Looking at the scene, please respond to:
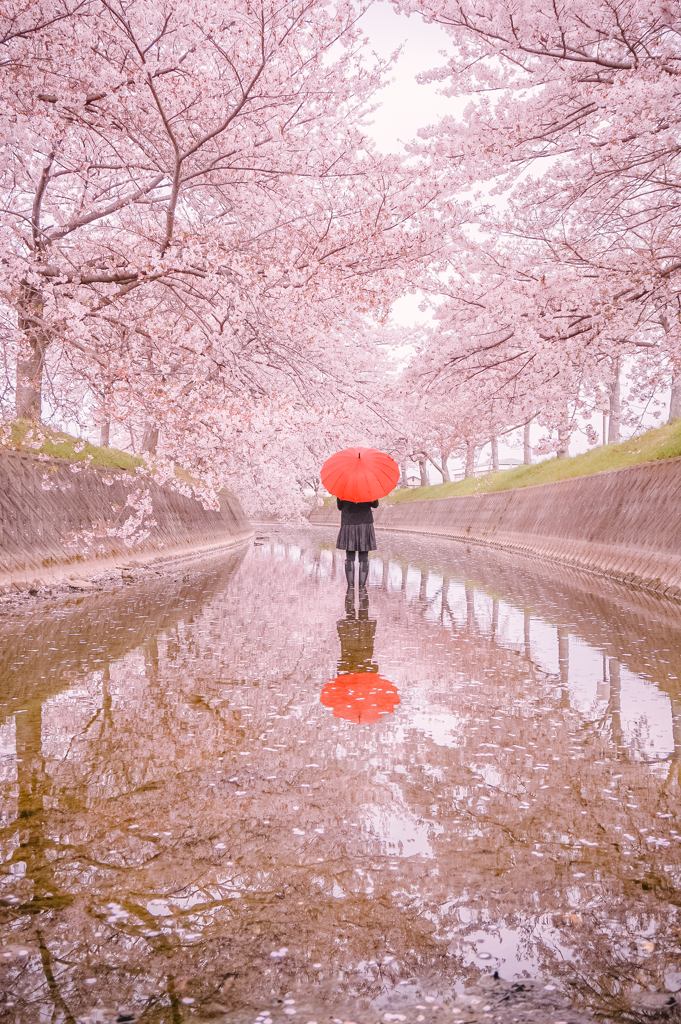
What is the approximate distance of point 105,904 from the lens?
2820mm

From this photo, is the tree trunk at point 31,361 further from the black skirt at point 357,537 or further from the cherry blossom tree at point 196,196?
the black skirt at point 357,537

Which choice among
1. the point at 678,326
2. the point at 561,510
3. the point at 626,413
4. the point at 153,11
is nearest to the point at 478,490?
the point at 561,510

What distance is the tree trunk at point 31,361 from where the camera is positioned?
10945mm

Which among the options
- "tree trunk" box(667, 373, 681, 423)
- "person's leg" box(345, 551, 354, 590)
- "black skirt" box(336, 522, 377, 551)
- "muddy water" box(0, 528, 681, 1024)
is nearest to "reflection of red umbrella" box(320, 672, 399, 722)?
"muddy water" box(0, 528, 681, 1024)

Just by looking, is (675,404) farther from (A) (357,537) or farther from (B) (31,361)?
(B) (31,361)

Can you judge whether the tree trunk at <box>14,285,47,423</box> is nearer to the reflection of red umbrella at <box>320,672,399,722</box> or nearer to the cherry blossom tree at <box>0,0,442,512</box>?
the cherry blossom tree at <box>0,0,442,512</box>

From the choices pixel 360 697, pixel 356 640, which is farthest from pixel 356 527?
pixel 360 697

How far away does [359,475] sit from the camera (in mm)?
12383

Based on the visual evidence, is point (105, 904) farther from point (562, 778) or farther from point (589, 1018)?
point (562, 778)

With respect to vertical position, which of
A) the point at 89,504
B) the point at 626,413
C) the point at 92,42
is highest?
the point at 92,42

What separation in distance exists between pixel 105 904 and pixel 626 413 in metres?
13.1

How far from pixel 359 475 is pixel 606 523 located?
878 centimetres

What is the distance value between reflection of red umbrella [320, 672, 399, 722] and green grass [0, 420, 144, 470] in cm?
710

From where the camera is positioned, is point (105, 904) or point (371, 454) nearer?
point (105, 904)
